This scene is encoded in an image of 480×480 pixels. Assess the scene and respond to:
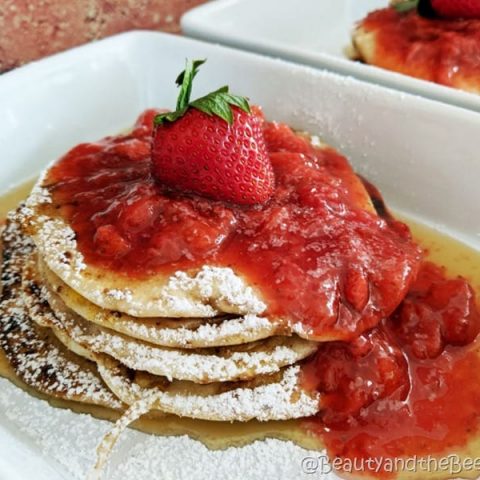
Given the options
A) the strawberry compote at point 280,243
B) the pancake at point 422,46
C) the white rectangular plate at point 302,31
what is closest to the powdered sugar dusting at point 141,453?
the strawberry compote at point 280,243

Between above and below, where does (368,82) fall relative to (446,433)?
above

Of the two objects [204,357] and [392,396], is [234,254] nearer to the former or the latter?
[204,357]

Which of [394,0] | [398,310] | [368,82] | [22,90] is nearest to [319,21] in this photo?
[394,0]

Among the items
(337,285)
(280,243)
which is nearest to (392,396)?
(337,285)

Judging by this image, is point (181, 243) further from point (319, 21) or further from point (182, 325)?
point (319, 21)

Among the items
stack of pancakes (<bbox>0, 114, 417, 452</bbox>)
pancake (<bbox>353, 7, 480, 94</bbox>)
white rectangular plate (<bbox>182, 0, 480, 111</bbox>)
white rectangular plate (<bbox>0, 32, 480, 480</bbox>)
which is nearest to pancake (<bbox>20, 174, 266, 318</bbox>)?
stack of pancakes (<bbox>0, 114, 417, 452</bbox>)
